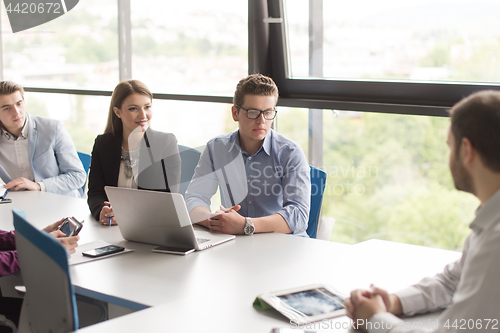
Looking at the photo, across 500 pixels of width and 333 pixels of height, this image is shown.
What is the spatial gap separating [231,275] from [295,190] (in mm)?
769

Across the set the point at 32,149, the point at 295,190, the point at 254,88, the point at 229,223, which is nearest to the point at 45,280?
the point at 229,223

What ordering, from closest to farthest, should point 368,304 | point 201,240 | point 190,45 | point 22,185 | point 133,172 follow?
1. point 368,304
2. point 201,240
3. point 133,172
4. point 22,185
5. point 190,45

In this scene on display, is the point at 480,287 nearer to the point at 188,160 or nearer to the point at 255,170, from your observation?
the point at 255,170

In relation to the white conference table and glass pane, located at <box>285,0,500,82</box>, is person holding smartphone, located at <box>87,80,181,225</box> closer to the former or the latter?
the white conference table

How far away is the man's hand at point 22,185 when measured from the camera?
3.11 metres

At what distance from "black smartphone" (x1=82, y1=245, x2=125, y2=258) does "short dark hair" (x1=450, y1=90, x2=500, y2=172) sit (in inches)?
53.6

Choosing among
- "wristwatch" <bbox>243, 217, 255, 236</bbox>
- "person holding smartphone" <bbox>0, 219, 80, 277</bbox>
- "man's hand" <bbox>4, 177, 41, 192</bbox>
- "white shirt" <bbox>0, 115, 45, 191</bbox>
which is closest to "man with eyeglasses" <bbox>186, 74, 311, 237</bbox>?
"wristwatch" <bbox>243, 217, 255, 236</bbox>

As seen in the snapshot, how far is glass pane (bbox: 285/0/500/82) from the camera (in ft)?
9.04

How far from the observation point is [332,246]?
1.95 meters

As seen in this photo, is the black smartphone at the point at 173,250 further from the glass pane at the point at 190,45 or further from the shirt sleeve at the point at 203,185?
the glass pane at the point at 190,45

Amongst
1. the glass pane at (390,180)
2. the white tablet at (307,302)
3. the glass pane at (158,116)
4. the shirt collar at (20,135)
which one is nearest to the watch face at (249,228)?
the white tablet at (307,302)

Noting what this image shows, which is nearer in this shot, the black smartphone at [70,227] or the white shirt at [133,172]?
the black smartphone at [70,227]

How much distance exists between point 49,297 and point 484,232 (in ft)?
3.94

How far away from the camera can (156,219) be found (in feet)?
6.31
